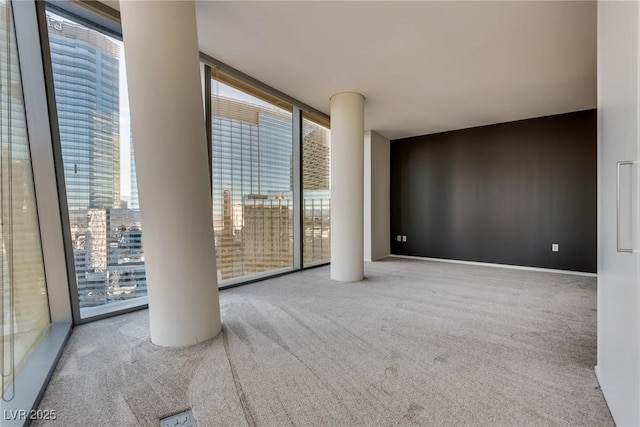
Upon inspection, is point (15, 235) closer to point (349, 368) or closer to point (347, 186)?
point (349, 368)

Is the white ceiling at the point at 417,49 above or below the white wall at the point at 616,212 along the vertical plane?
above

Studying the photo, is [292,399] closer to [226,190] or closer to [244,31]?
[226,190]

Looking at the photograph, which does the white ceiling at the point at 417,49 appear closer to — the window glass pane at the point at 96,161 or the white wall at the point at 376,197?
the window glass pane at the point at 96,161

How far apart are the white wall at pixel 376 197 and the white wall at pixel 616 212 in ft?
13.4

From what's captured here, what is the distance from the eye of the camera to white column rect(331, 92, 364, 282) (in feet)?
12.8

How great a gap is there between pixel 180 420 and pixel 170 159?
1.48 m

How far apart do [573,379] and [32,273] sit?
136 inches

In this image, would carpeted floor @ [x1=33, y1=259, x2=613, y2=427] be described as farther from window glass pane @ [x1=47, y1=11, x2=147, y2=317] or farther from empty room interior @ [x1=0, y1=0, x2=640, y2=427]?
window glass pane @ [x1=47, y1=11, x2=147, y2=317]

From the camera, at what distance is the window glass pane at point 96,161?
7.54 feet

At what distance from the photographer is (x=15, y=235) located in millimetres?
1780

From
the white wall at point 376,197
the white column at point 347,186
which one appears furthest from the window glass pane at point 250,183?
the white wall at point 376,197

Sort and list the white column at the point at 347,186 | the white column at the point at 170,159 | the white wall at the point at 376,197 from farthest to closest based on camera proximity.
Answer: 1. the white wall at the point at 376,197
2. the white column at the point at 347,186
3. the white column at the point at 170,159

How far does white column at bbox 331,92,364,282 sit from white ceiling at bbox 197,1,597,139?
35cm

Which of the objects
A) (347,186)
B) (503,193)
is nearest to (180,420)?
(347,186)
